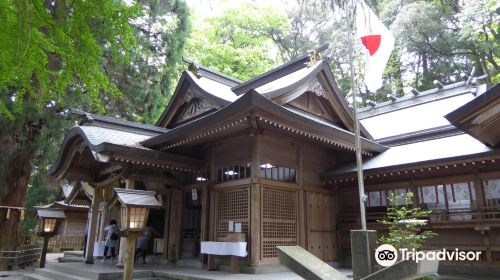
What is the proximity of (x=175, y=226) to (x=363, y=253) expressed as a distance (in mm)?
7731

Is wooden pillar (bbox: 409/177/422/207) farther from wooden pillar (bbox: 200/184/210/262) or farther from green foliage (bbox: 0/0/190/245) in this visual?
green foliage (bbox: 0/0/190/245)

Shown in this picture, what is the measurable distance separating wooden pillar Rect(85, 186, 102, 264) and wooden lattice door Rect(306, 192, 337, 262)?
6923mm

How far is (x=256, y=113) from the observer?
796 cm

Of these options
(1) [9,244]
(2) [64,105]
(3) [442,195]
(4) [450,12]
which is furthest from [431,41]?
(1) [9,244]

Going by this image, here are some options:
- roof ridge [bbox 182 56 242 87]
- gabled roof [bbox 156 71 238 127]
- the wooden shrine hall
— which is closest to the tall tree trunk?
the wooden shrine hall

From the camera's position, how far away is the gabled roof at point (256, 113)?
7.86 metres

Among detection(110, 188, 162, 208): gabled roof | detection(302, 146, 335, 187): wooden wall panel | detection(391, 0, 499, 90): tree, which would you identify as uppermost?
detection(391, 0, 499, 90): tree

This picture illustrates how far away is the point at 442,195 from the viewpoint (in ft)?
32.1

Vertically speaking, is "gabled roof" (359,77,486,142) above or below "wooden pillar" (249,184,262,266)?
above

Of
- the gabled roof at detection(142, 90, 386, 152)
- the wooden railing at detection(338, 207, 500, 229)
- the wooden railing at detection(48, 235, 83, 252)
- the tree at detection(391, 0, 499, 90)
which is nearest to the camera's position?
the gabled roof at detection(142, 90, 386, 152)

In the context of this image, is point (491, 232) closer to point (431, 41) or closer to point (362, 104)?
point (431, 41)

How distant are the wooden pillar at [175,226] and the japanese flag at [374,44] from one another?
24.4ft

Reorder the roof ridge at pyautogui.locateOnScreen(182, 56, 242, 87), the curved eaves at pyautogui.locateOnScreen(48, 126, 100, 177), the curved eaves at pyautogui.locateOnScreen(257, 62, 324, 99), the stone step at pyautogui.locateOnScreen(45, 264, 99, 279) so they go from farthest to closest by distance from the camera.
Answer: the roof ridge at pyautogui.locateOnScreen(182, 56, 242, 87) → the curved eaves at pyautogui.locateOnScreen(48, 126, 100, 177) → the curved eaves at pyautogui.locateOnScreen(257, 62, 324, 99) → the stone step at pyautogui.locateOnScreen(45, 264, 99, 279)

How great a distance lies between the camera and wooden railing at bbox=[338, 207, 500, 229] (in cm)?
874
